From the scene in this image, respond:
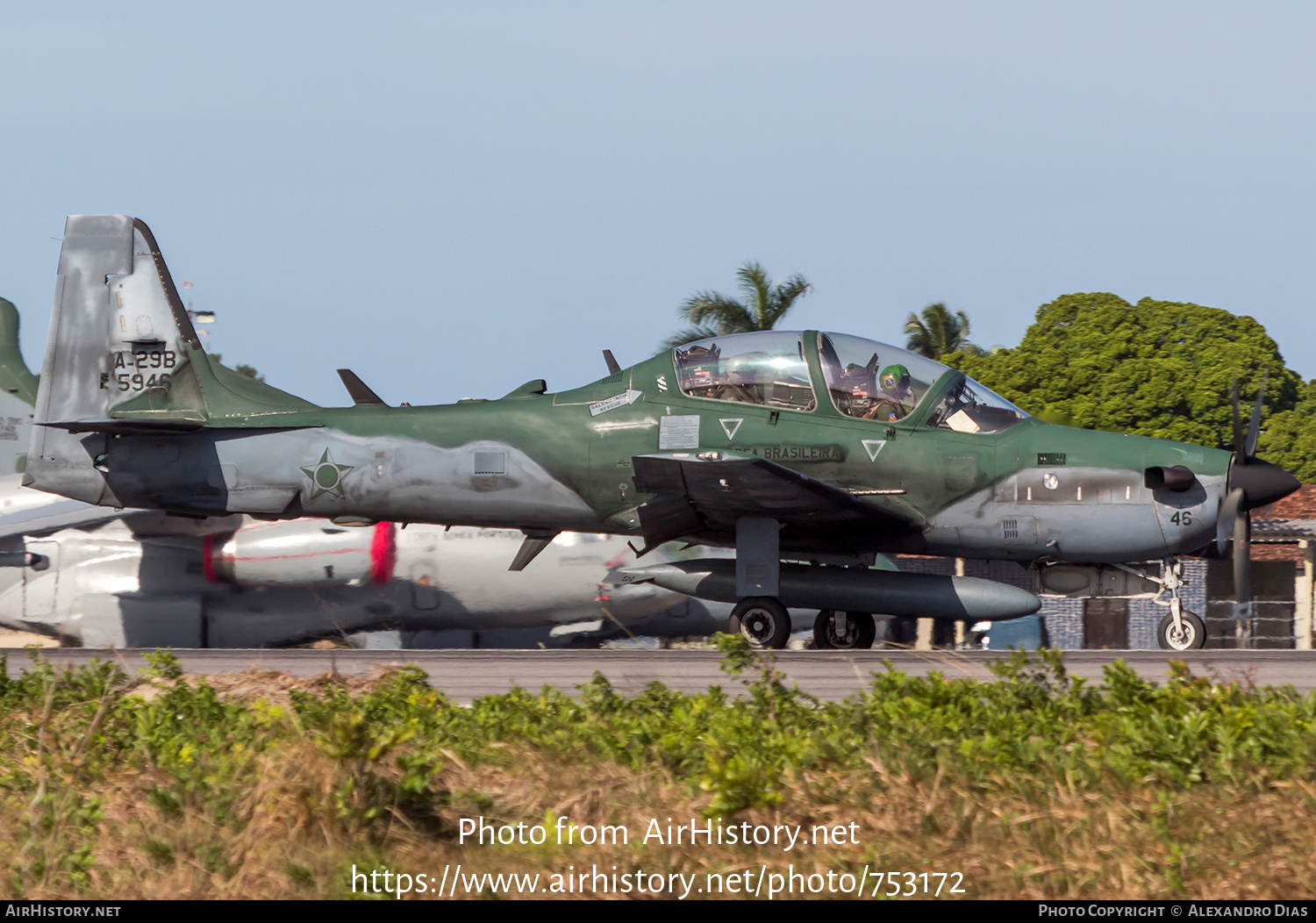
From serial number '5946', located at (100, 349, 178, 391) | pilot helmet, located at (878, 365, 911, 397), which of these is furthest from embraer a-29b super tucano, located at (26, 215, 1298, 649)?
serial number '5946', located at (100, 349, 178, 391)

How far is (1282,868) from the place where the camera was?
5434 millimetres

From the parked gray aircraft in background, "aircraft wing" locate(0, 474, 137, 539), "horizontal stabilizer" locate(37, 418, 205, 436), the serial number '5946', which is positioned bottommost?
the parked gray aircraft in background

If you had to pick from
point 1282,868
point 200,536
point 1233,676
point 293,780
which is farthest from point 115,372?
point 1282,868

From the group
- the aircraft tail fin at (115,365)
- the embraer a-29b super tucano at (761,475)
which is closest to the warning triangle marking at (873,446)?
the embraer a-29b super tucano at (761,475)

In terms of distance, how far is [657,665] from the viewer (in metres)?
10.6

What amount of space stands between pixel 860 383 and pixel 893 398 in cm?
37

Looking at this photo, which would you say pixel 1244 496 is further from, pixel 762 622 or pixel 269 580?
pixel 269 580

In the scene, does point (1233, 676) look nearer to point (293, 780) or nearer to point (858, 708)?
point (858, 708)

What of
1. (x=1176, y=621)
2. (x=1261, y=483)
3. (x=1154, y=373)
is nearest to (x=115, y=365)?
(x=1176, y=621)

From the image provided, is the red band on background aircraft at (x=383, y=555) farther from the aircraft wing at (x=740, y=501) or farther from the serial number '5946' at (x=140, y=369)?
the aircraft wing at (x=740, y=501)

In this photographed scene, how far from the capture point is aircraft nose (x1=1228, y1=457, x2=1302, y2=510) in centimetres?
1241

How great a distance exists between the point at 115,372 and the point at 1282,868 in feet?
45.5

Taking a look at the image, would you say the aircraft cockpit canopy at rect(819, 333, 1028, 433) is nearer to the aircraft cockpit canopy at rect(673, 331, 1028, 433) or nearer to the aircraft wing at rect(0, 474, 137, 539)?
the aircraft cockpit canopy at rect(673, 331, 1028, 433)

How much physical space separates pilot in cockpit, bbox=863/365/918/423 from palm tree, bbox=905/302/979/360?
117ft
